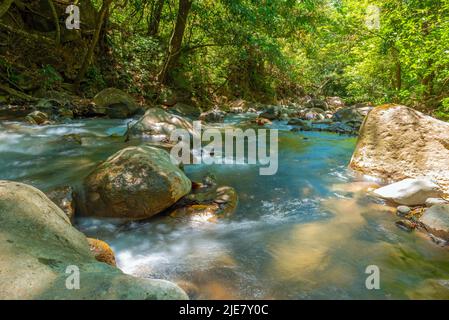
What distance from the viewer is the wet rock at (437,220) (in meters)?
2.89

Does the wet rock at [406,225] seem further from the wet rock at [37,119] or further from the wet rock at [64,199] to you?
the wet rock at [37,119]

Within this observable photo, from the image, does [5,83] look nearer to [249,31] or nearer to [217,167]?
[217,167]

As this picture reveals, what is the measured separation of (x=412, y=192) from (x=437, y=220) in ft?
2.22

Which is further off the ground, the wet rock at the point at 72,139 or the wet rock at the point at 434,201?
the wet rock at the point at 72,139

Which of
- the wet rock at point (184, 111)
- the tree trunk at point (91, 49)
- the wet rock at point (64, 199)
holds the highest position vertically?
the tree trunk at point (91, 49)

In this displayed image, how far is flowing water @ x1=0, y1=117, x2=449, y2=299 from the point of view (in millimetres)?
2270

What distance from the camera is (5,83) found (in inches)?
315

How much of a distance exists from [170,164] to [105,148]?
2503mm

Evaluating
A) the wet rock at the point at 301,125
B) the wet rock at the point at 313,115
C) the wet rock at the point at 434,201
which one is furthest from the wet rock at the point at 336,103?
the wet rock at the point at 434,201

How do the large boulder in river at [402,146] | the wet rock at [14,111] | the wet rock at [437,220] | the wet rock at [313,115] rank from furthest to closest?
the wet rock at [313,115], the wet rock at [14,111], the large boulder in river at [402,146], the wet rock at [437,220]

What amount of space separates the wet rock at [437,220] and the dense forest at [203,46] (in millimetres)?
3028

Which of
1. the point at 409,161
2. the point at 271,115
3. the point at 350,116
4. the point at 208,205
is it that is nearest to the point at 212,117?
the point at 271,115

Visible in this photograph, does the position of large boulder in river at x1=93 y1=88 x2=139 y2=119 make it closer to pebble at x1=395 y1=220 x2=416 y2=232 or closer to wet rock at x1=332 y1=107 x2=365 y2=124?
wet rock at x1=332 y1=107 x2=365 y2=124

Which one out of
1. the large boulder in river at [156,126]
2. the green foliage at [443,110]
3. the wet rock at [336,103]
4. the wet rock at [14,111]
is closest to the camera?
the green foliage at [443,110]
